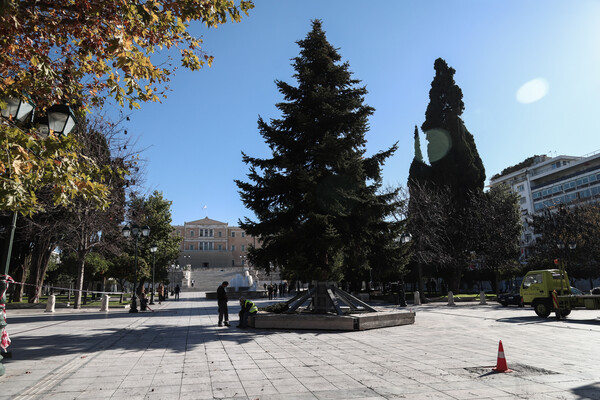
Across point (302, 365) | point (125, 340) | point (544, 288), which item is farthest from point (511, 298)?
point (125, 340)

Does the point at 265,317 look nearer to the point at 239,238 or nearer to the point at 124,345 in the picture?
the point at 124,345

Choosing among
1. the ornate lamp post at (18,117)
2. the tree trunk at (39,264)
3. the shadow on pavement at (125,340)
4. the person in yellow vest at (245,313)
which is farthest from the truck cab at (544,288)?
the tree trunk at (39,264)

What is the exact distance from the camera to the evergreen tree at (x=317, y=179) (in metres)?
14.3

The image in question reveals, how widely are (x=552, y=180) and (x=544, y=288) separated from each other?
205ft

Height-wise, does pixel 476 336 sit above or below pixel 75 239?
below

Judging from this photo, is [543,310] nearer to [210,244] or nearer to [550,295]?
[550,295]

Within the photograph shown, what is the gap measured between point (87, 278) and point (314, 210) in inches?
1226

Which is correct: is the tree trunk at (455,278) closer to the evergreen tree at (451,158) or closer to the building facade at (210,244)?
the evergreen tree at (451,158)

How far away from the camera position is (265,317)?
42.2 feet

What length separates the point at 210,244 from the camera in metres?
117

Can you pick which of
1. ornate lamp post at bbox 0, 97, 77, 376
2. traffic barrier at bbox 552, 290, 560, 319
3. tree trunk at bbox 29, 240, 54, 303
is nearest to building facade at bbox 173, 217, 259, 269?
tree trunk at bbox 29, 240, 54, 303

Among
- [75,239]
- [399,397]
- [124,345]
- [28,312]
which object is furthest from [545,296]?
[28,312]

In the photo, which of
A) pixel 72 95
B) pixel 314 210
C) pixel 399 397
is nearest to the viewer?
pixel 399 397

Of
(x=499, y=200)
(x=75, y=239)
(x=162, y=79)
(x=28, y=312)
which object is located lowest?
(x=28, y=312)
